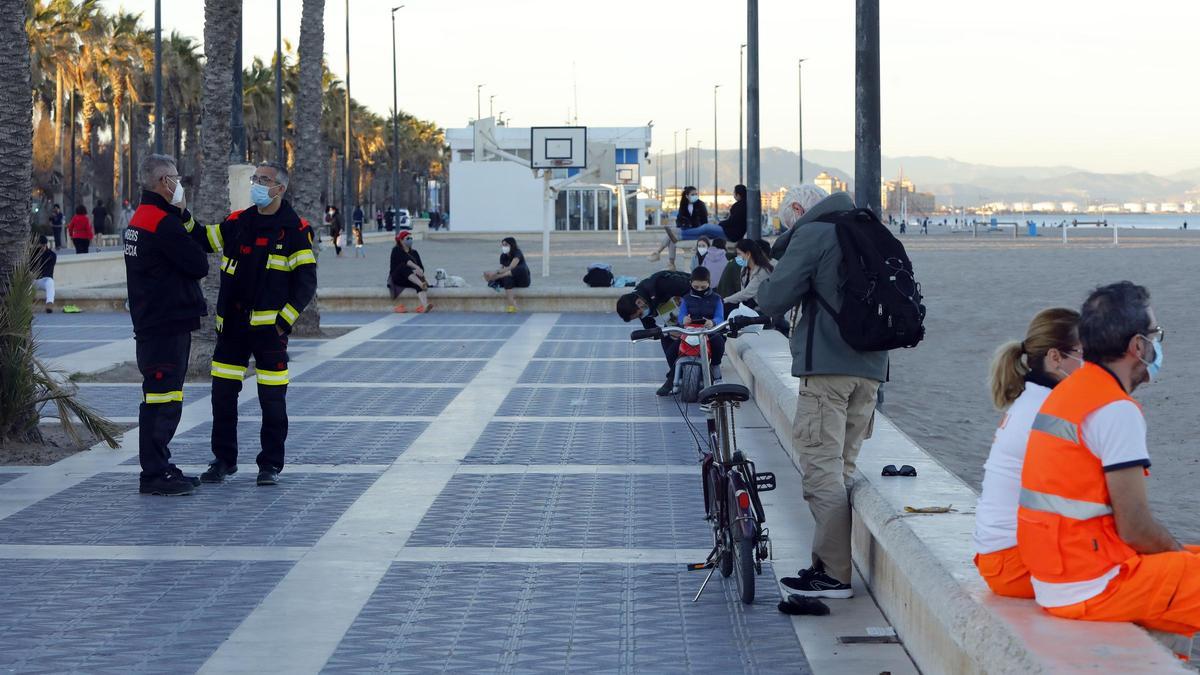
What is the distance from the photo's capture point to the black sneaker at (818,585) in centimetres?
661

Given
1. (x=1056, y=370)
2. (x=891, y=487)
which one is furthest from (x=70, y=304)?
(x=1056, y=370)

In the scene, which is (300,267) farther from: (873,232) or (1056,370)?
(1056,370)

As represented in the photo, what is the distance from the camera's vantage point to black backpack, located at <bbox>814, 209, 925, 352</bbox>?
639 centimetres

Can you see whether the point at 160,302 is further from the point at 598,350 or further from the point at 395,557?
the point at 598,350

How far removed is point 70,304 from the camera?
25.5 meters

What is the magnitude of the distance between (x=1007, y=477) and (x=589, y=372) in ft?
37.6

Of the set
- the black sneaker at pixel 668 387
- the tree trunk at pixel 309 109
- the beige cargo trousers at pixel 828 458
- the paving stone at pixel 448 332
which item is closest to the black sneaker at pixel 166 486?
the beige cargo trousers at pixel 828 458

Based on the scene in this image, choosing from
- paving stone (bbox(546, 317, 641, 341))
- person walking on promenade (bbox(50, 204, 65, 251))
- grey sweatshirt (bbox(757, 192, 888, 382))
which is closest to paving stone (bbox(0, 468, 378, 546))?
grey sweatshirt (bbox(757, 192, 888, 382))

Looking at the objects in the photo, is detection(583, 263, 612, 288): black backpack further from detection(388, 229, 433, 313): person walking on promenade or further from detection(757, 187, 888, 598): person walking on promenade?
detection(757, 187, 888, 598): person walking on promenade

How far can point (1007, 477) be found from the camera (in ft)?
16.6

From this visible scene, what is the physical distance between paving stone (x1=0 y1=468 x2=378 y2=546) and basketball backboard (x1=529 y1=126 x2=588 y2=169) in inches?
1283

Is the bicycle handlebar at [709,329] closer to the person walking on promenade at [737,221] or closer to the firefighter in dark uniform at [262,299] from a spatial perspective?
the firefighter in dark uniform at [262,299]

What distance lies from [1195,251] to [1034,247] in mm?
8850

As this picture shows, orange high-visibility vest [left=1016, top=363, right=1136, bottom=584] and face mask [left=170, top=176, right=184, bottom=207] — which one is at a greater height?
face mask [left=170, top=176, right=184, bottom=207]
